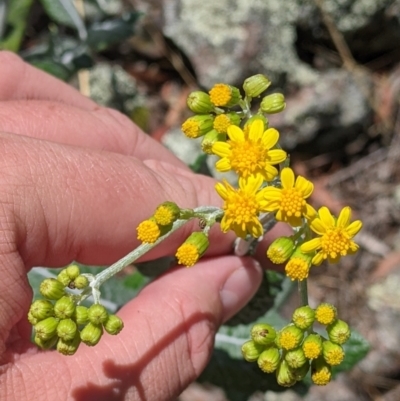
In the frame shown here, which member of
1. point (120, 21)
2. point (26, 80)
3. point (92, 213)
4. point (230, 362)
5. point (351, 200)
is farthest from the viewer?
point (351, 200)

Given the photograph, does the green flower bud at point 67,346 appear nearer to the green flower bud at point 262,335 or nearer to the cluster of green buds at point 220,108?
the green flower bud at point 262,335

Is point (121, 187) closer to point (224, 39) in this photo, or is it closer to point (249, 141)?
point (249, 141)

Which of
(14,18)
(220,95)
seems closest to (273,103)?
(220,95)

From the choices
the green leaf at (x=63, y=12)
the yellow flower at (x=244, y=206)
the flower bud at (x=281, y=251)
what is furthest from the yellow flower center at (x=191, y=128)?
the green leaf at (x=63, y=12)

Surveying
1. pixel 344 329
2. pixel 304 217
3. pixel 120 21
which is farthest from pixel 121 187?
pixel 120 21

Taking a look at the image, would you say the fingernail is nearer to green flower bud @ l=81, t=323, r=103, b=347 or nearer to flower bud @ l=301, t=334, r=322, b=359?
flower bud @ l=301, t=334, r=322, b=359

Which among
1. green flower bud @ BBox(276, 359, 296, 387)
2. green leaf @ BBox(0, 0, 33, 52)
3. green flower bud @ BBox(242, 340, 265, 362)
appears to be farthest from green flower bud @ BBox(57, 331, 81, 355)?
green leaf @ BBox(0, 0, 33, 52)
